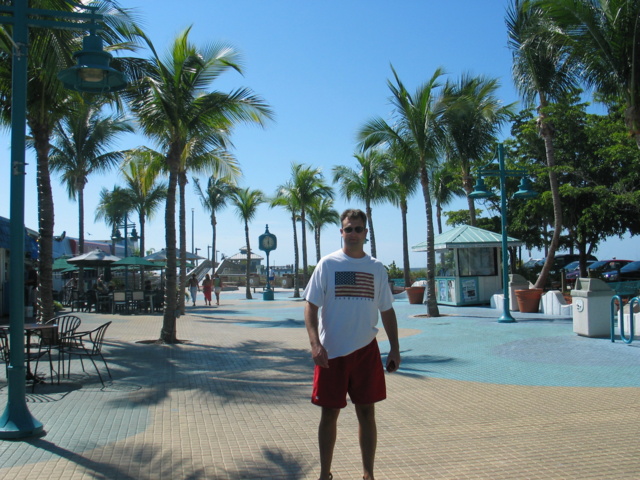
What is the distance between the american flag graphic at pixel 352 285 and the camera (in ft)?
13.1

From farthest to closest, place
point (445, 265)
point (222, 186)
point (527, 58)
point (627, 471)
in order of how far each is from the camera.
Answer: point (222, 186), point (445, 265), point (527, 58), point (627, 471)

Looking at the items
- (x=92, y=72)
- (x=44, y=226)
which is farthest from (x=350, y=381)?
(x=44, y=226)

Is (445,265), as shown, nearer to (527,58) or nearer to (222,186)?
(527,58)

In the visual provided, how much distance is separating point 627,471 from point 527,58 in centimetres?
1515

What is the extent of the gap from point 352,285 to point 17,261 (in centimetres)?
326

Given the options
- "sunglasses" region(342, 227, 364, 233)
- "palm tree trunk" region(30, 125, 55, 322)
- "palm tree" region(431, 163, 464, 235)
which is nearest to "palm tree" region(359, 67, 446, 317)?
"palm tree trunk" region(30, 125, 55, 322)

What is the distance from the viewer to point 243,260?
2457 inches

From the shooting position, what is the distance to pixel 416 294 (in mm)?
23641

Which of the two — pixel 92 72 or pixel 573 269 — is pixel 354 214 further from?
pixel 573 269

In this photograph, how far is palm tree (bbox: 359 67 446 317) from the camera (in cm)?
1702

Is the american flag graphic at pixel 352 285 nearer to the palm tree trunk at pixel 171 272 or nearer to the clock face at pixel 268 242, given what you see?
the palm tree trunk at pixel 171 272

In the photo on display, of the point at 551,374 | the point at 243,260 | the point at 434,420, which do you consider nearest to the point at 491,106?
the point at 551,374

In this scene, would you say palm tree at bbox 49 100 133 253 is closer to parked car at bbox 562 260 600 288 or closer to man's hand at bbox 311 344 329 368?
man's hand at bbox 311 344 329 368

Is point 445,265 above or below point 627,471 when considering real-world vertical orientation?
above
